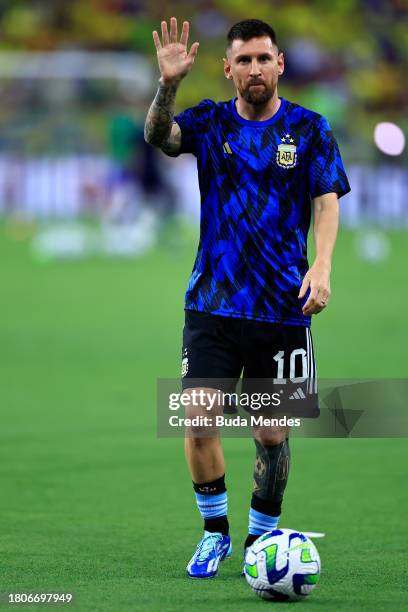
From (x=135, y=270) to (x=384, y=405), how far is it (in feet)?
47.1

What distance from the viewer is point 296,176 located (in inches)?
238

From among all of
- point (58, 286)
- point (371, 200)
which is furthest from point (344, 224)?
point (58, 286)

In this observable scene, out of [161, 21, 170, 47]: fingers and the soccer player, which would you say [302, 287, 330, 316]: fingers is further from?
[161, 21, 170, 47]: fingers

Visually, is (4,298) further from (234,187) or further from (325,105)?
(325,105)

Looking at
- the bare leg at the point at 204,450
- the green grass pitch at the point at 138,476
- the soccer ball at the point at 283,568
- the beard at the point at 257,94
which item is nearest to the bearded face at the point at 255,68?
the beard at the point at 257,94

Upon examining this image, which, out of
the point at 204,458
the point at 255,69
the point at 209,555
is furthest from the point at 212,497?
the point at 255,69

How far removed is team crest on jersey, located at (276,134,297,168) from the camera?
602 centimetres

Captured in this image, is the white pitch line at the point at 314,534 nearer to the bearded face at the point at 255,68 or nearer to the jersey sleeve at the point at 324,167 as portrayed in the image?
the jersey sleeve at the point at 324,167

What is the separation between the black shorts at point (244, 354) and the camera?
6.07 meters

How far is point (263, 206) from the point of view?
6023 mm

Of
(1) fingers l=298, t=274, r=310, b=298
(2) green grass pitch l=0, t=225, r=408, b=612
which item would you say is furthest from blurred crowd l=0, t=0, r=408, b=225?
(1) fingers l=298, t=274, r=310, b=298

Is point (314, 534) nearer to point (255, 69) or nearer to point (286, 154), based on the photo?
point (286, 154)

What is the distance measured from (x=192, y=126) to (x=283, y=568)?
6.66 feet

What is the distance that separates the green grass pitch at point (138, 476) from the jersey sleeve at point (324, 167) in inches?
67.1
